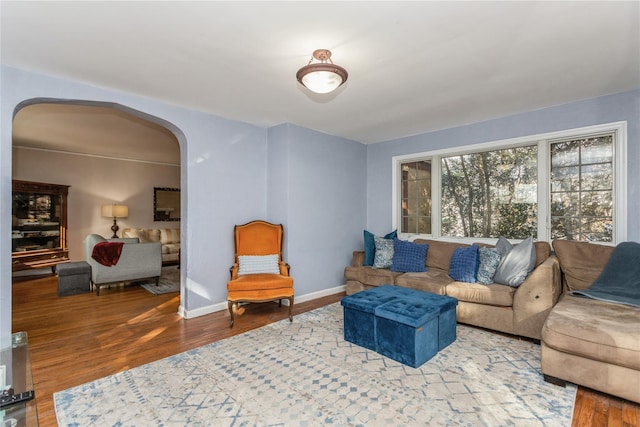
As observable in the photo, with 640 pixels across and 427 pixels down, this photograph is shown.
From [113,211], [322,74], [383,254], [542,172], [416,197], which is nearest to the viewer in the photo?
Answer: [322,74]

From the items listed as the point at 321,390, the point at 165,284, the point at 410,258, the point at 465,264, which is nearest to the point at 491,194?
the point at 465,264

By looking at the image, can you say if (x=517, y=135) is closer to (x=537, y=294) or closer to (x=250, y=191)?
(x=537, y=294)

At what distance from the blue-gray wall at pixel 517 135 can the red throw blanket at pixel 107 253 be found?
4.07 m

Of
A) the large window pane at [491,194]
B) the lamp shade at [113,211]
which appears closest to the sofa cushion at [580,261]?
the large window pane at [491,194]

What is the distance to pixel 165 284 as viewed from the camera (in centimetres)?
529

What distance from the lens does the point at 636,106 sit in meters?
3.10

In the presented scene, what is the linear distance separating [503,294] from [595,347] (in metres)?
1.05

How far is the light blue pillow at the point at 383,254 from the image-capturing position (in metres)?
4.29

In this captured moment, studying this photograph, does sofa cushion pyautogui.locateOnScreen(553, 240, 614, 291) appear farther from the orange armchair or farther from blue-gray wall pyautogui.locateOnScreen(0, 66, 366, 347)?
the orange armchair

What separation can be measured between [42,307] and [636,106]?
7237mm

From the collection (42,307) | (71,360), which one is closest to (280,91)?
(71,360)

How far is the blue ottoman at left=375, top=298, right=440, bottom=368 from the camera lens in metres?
2.47

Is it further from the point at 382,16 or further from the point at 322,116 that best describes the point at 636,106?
the point at 322,116

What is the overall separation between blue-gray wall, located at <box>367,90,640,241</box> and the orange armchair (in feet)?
6.35
